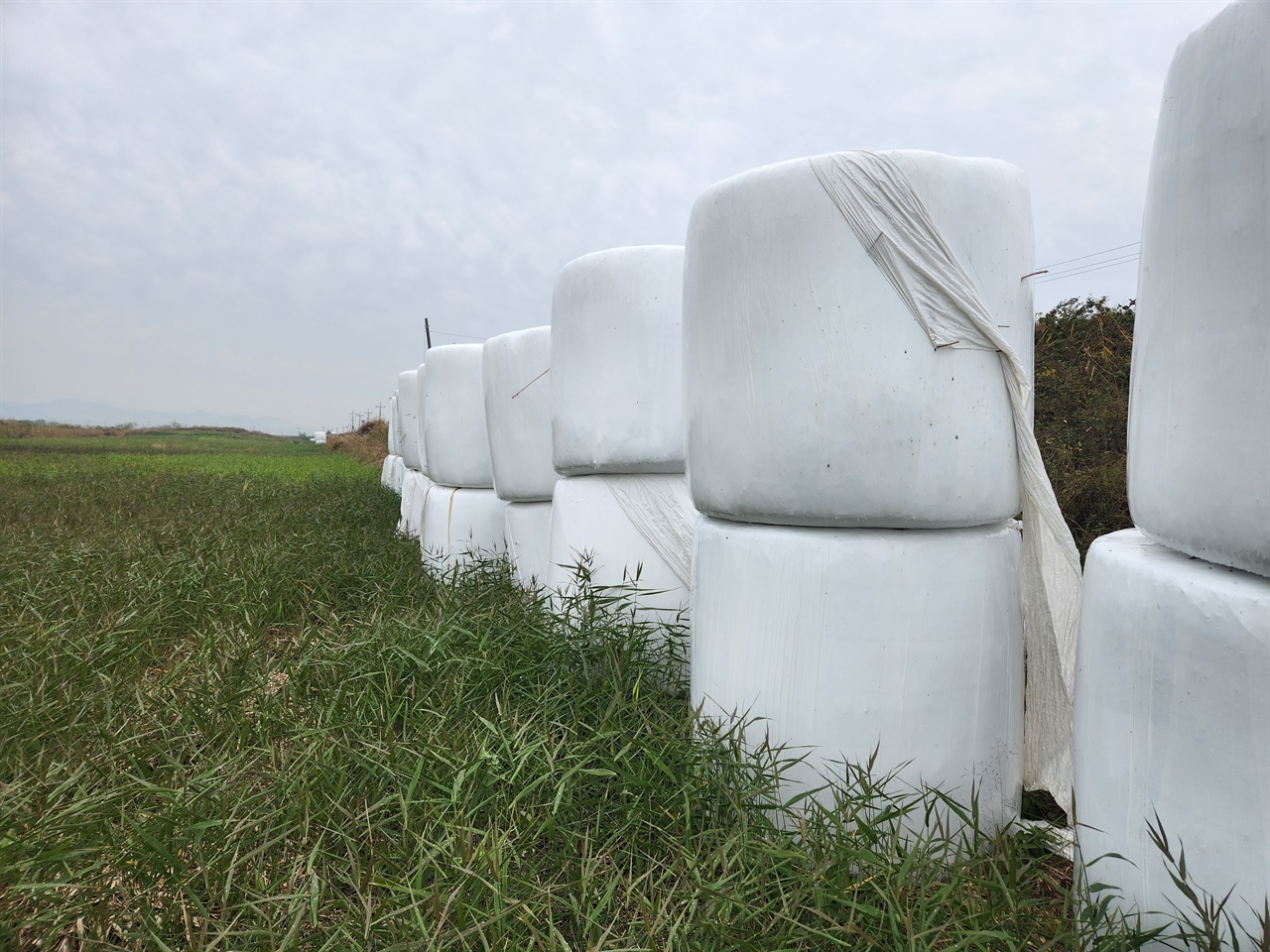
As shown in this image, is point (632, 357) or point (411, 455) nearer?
point (632, 357)

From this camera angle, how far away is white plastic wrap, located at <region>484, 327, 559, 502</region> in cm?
314

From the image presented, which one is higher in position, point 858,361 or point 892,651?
point 858,361

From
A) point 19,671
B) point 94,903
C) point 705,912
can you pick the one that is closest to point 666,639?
point 705,912

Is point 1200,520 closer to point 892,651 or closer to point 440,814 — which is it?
point 892,651

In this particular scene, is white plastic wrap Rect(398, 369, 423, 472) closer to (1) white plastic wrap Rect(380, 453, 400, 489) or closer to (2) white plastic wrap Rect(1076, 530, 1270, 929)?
(1) white plastic wrap Rect(380, 453, 400, 489)

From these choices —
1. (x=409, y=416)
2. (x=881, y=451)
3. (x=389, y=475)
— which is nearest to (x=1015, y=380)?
(x=881, y=451)

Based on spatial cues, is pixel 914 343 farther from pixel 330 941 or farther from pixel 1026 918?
pixel 330 941

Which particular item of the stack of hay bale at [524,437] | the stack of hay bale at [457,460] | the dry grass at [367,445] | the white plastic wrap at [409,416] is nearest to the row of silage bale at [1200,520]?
the stack of hay bale at [524,437]

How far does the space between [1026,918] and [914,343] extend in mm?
872

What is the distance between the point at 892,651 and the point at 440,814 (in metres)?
0.80

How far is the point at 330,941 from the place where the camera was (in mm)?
1125

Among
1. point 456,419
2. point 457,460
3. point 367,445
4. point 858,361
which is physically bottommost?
point 367,445

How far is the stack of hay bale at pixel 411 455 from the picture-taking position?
531 cm

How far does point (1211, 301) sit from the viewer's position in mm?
955
